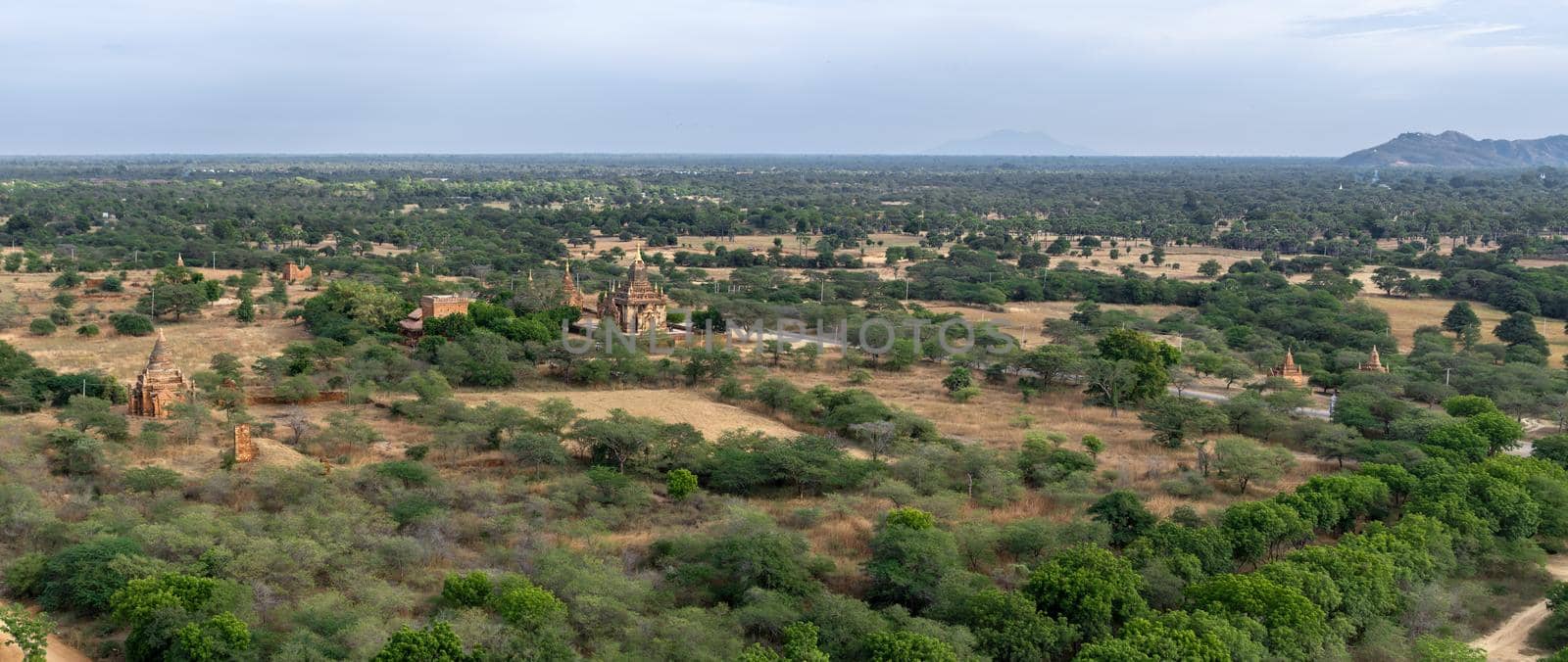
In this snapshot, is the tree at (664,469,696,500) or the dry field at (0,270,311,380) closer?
the tree at (664,469,696,500)

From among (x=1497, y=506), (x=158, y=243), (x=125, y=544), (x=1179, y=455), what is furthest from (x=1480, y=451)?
(x=158, y=243)

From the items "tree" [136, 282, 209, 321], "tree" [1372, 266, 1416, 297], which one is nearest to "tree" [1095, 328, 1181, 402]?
"tree" [1372, 266, 1416, 297]

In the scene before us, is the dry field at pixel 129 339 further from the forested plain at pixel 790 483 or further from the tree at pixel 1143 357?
the tree at pixel 1143 357

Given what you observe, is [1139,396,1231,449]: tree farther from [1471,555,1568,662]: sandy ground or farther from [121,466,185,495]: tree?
[121,466,185,495]: tree

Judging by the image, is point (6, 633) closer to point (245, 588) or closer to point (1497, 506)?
point (245, 588)

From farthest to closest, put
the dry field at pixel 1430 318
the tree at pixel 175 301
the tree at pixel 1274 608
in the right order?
the dry field at pixel 1430 318, the tree at pixel 175 301, the tree at pixel 1274 608

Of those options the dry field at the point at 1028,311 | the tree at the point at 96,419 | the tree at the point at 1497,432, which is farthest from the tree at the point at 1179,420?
the tree at the point at 96,419
